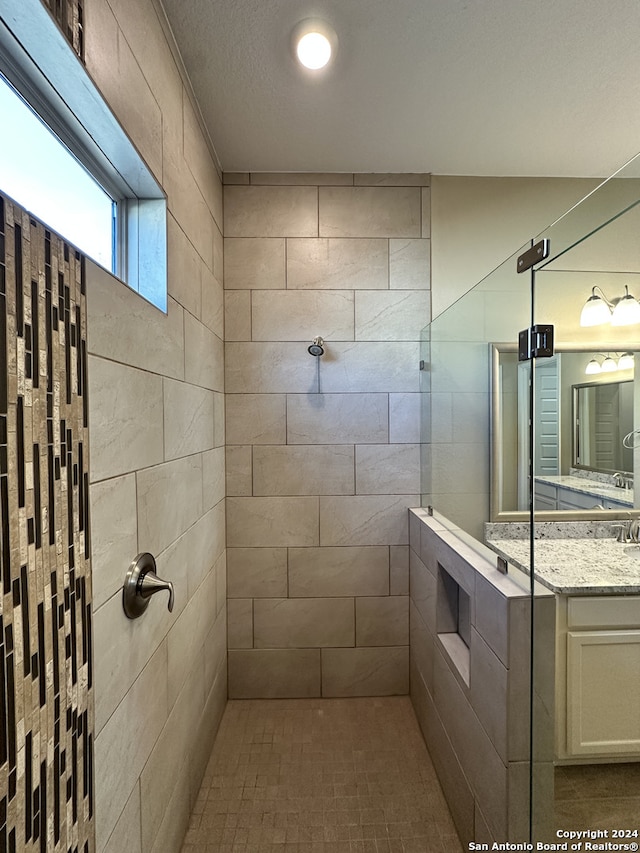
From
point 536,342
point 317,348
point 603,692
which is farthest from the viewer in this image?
point 317,348

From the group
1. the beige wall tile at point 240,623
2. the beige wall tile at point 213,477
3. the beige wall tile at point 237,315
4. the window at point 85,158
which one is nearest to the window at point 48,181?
the window at point 85,158

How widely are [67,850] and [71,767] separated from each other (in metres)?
0.14

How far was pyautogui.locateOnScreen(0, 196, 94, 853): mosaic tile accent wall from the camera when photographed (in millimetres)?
603

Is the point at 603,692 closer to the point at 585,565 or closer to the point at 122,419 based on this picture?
the point at 585,565

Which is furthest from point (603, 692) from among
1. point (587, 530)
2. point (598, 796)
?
point (587, 530)

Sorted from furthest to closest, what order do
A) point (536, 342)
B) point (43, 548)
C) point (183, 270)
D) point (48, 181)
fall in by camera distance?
point (183, 270), point (536, 342), point (48, 181), point (43, 548)

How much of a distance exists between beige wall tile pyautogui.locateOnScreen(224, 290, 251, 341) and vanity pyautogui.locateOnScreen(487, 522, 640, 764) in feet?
5.15

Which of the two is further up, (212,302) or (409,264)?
(409,264)

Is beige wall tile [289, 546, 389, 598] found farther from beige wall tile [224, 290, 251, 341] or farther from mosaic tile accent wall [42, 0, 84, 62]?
mosaic tile accent wall [42, 0, 84, 62]

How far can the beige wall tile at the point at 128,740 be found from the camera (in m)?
0.87

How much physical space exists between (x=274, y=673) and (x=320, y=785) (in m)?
0.58

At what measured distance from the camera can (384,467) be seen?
2.14m

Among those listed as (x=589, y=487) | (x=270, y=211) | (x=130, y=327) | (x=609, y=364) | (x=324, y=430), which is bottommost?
(x=589, y=487)

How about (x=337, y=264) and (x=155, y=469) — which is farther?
(x=337, y=264)
